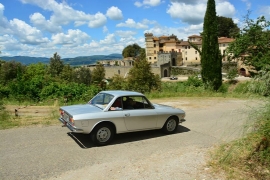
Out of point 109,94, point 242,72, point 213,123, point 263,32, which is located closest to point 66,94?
point 109,94

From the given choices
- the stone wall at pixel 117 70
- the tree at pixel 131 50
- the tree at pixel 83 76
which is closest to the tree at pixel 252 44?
the tree at pixel 83 76

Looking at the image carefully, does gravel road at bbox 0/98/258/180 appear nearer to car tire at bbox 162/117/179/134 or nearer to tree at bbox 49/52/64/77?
car tire at bbox 162/117/179/134

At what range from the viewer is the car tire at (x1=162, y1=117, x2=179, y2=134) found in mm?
7912

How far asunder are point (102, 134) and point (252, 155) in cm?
362

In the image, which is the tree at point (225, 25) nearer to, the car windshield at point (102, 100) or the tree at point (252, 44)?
the tree at point (252, 44)

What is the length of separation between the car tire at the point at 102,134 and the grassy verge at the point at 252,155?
2743 mm

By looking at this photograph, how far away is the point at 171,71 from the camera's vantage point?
258ft

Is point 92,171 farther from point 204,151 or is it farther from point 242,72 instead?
point 242,72

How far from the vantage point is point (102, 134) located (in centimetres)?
662

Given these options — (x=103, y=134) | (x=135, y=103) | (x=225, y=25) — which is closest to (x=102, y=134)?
(x=103, y=134)

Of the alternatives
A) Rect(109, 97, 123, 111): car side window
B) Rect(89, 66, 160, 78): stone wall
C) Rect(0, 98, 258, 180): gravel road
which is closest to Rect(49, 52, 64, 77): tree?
Rect(89, 66, 160, 78): stone wall

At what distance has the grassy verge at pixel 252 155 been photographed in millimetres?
4766

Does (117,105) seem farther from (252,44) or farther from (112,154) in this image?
(252,44)

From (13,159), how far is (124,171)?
2.58 m
